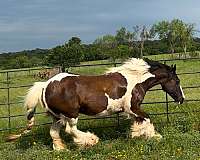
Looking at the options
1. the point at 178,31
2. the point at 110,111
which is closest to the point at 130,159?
the point at 110,111

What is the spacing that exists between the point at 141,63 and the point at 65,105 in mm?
1935

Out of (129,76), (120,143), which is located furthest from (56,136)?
(129,76)

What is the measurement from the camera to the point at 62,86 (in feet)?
26.1

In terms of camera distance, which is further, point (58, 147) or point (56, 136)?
point (56, 136)

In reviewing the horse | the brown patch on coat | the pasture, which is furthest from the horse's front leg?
the brown patch on coat

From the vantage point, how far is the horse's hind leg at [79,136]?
7.86m

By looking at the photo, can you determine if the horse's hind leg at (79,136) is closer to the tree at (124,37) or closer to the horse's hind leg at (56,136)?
the horse's hind leg at (56,136)

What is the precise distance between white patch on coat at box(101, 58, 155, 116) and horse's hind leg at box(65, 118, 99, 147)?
59 cm

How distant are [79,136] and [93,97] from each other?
0.81 meters

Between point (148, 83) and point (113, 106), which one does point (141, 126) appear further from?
point (148, 83)

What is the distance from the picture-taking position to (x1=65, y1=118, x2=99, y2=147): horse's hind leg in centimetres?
786

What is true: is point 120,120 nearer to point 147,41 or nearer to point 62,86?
point 62,86

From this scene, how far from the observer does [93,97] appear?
26.4ft

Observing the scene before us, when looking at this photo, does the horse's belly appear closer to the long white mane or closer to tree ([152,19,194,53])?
the long white mane
